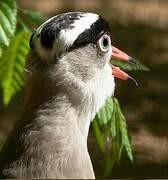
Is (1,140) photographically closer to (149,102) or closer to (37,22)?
(149,102)

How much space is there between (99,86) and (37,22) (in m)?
0.38

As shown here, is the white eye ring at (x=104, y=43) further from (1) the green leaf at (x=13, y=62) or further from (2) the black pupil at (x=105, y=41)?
(1) the green leaf at (x=13, y=62)

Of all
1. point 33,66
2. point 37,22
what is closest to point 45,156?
point 33,66

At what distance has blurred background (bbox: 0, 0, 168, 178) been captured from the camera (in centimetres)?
584

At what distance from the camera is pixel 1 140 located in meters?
6.26

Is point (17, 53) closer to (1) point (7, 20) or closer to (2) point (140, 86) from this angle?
(1) point (7, 20)

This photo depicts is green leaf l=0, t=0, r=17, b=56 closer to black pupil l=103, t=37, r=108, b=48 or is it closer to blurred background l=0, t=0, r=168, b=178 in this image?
black pupil l=103, t=37, r=108, b=48

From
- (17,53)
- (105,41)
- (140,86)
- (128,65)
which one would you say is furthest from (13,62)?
(140,86)

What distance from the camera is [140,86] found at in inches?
301

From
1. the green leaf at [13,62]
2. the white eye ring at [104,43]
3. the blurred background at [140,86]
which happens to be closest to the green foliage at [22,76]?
the green leaf at [13,62]

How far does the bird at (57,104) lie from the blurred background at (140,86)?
160 cm

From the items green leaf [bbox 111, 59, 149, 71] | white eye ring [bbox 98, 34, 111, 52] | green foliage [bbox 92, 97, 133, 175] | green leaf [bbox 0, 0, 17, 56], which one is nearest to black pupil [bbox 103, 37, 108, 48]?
white eye ring [bbox 98, 34, 111, 52]

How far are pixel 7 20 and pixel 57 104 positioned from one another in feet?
1.24

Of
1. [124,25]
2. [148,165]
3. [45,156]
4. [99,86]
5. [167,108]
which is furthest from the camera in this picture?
[124,25]
